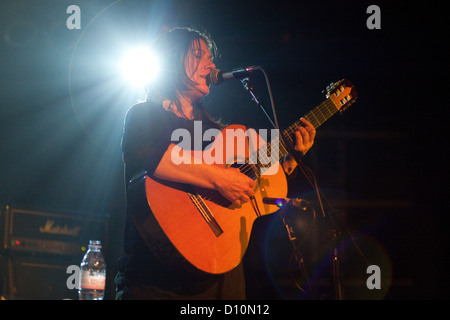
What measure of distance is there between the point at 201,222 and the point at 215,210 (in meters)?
0.13

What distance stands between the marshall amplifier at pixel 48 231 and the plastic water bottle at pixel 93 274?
11 centimetres

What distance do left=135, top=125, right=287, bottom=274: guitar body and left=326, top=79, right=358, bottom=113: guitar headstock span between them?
2.57 feet

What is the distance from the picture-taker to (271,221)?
162 inches

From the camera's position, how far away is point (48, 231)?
350 cm

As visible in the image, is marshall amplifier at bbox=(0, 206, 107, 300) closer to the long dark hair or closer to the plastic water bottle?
the plastic water bottle

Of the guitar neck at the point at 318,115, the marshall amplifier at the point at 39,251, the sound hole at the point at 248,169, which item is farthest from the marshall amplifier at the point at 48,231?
the guitar neck at the point at 318,115

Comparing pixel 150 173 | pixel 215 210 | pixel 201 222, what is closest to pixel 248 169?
pixel 215 210

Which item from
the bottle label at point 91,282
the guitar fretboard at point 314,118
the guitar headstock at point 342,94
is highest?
the guitar headstock at point 342,94

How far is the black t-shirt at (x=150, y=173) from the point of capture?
6.36 feet

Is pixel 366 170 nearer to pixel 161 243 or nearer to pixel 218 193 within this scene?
pixel 218 193

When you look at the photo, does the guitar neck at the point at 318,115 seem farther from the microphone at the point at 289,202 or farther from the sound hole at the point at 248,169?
the microphone at the point at 289,202

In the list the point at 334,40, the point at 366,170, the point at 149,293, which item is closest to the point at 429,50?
the point at 334,40

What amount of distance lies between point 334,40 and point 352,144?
1162 millimetres

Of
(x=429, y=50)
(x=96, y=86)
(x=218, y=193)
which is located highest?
(x=429, y=50)
